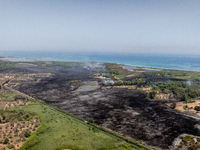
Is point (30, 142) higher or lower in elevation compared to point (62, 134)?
lower

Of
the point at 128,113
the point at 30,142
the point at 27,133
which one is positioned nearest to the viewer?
the point at 30,142

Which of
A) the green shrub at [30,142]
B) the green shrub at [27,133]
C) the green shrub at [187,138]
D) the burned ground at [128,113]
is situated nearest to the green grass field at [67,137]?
the green shrub at [30,142]

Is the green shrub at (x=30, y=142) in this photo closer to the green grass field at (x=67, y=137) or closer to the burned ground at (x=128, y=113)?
the green grass field at (x=67, y=137)

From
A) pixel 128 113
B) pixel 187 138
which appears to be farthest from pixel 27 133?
pixel 187 138

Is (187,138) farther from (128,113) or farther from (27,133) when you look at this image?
(27,133)

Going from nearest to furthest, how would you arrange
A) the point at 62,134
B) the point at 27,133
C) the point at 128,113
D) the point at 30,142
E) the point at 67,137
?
the point at 30,142 → the point at 27,133 → the point at 67,137 → the point at 62,134 → the point at 128,113

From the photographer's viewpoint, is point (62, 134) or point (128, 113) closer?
point (62, 134)

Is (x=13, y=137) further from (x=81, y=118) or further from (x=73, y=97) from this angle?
(x=73, y=97)
